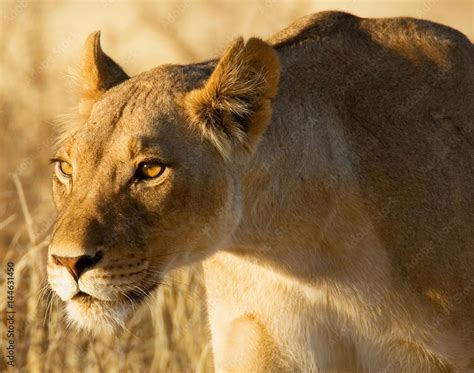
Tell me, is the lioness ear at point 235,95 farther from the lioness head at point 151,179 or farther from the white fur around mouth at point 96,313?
the white fur around mouth at point 96,313

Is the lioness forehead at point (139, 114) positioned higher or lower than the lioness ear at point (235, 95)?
lower

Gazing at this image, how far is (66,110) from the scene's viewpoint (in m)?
5.46

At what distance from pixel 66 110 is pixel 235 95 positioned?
1.44 metres

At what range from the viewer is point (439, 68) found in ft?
16.1

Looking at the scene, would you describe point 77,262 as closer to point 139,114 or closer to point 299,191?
point 139,114

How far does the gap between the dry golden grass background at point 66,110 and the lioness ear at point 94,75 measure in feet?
0.53

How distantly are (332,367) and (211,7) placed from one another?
28.1 ft

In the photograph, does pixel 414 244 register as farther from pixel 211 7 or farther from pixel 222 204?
pixel 211 7

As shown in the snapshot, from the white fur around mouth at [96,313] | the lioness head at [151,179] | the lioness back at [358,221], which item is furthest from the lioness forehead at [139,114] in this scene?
the white fur around mouth at [96,313]

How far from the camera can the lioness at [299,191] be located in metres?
4.09

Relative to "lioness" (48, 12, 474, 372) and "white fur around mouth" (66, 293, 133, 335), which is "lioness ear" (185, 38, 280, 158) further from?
"white fur around mouth" (66, 293, 133, 335)

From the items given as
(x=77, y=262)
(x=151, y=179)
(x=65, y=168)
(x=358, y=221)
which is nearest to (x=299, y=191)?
(x=358, y=221)

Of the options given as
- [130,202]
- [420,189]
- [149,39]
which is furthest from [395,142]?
[149,39]

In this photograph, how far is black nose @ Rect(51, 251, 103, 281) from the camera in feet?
12.6
